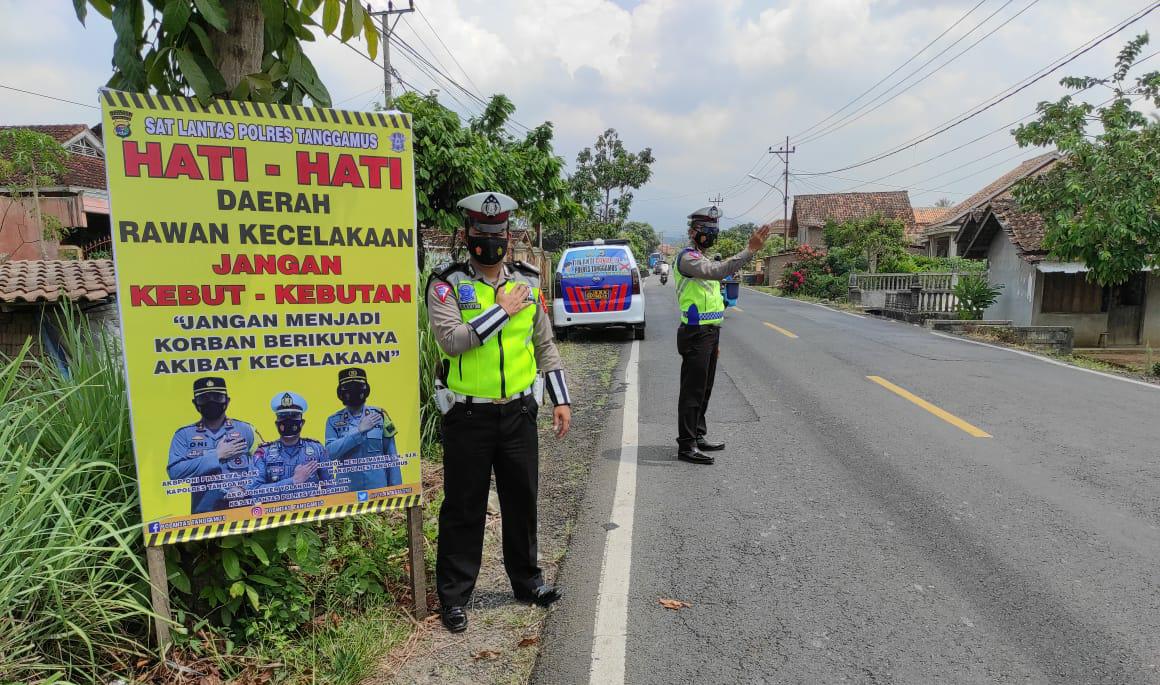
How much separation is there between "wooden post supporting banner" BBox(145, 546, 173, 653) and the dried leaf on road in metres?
1.18

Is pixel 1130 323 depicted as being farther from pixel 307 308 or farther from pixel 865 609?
pixel 307 308

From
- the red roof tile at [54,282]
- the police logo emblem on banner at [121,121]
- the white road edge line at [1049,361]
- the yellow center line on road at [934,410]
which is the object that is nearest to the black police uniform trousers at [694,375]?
A: the yellow center line on road at [934,410]

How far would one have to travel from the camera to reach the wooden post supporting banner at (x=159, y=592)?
103 inches

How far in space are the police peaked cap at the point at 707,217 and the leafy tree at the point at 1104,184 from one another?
43.8ft

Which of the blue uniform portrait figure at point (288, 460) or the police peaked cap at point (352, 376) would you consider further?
the police peaked cap at point (352, 376)

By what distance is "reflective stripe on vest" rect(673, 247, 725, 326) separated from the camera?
18.6ft

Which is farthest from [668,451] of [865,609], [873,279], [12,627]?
[873,279]

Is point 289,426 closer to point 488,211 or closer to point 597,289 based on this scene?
point 488,211

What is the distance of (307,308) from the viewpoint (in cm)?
289

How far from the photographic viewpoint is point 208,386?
2736 mm

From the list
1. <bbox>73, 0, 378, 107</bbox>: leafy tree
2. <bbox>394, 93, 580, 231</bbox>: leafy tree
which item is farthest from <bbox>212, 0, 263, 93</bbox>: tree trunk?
<bbox>394, 93, 580, 231</bbox>: leafy tree

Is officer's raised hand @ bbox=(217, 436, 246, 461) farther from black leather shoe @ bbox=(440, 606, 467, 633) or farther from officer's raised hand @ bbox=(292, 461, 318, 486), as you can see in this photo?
black leather shoe @ bbox=(440, 606, 467, 633)

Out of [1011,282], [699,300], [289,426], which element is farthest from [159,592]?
[1011,282]

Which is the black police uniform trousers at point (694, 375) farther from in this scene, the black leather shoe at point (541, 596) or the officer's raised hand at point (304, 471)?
the officer's raised hand at point (304, 471)
